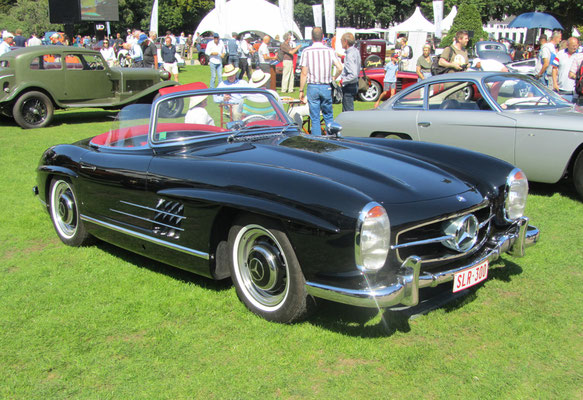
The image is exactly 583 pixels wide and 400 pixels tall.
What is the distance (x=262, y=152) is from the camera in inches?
150

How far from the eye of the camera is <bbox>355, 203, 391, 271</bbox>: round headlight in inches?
111

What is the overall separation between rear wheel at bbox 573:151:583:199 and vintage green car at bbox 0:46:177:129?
997cm

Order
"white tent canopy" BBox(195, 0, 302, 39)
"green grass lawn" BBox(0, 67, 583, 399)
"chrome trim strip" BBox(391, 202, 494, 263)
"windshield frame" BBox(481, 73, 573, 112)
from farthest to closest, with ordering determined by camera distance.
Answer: "white tent canopy" BBox(195, 0, 302, 39), "windshield frame" BBox(481, 73, 573, 112), "chrome trim strip" BBox(391, 202, 494, 263), "green grass lawn" BBox(0, 67, 583, 399)

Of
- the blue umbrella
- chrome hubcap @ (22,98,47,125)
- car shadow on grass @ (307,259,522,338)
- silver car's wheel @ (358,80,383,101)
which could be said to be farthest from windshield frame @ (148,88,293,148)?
the blue umbrella

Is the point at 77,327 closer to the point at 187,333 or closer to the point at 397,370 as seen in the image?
the point at 187,333

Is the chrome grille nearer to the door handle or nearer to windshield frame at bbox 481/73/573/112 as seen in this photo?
the door handle

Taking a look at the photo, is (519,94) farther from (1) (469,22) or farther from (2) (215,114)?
(1) (469,22)

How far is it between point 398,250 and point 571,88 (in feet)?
26.8

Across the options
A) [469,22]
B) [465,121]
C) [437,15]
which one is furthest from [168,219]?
[437,15]

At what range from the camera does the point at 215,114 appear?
440 cm

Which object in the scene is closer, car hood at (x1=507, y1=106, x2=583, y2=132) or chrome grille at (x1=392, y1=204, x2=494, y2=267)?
chrome grille at (x1=392, y1=204, x2=494, y2=267)

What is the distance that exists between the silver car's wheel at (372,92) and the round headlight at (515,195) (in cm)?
1202

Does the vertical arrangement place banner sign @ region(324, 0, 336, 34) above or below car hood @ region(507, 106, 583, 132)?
above

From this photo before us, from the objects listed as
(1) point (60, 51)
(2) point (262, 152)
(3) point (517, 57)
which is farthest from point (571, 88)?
(3) point (517, 57)
